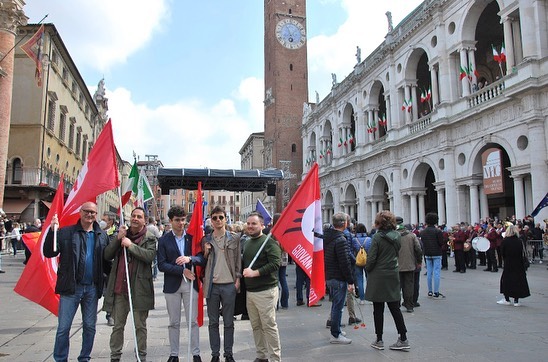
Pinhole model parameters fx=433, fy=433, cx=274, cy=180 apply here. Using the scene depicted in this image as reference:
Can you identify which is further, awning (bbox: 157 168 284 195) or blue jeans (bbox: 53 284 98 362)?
awning (bbox: 157 168 284 195)

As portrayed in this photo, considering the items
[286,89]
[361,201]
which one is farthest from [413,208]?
[286,89]

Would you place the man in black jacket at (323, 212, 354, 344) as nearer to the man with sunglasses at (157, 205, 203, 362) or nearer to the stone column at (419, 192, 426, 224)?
the man with sunglasses at (157, 205, 203, 362)

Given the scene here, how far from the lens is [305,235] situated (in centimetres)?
580

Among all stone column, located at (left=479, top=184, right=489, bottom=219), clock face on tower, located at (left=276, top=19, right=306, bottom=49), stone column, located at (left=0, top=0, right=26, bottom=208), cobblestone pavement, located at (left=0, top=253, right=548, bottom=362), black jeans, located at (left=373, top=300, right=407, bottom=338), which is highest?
clock face on tower, located at (left=276, top=19, right=306, bottom=49)

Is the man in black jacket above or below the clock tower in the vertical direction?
below

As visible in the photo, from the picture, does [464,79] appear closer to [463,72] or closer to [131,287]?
[463,72]

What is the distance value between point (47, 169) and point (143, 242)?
28.1m

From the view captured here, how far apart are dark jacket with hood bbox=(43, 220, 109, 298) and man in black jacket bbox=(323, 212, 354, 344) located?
313 centimetres

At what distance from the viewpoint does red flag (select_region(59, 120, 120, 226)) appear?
5492 millimetres

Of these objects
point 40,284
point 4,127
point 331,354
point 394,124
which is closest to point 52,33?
point 4,127

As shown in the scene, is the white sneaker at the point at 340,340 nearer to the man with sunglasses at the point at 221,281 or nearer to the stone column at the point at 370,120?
Result: the man with sunglasses at the point at 221,281

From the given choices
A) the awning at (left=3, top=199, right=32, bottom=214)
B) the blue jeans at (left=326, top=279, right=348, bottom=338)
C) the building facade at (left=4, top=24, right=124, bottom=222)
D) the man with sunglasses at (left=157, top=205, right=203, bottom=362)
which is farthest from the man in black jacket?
the awning at (left=3, top=199, right=32, bottom=214)

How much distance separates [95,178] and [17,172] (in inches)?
1069

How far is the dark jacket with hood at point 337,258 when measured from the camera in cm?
617
